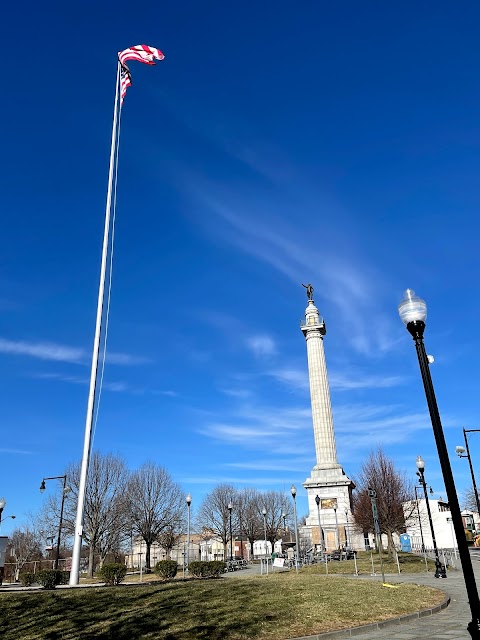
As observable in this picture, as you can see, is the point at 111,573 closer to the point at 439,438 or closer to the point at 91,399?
the point at 91,399

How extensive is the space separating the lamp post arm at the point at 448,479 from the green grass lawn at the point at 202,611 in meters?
6.02

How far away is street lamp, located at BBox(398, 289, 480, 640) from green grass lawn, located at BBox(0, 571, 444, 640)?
6.04m

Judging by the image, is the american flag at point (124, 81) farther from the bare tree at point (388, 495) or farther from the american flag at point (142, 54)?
the bare tree at point (388, 495)

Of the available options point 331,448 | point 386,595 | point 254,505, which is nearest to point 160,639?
point 386,595

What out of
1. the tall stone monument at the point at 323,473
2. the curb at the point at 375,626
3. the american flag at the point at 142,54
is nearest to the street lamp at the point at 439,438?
the curb at the point at 375,626

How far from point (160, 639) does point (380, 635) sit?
15.9 feet

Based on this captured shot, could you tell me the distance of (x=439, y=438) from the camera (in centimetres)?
654

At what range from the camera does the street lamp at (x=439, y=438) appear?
577 cm

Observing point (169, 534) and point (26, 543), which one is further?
point (26, 543)

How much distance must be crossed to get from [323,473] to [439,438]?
47029mm

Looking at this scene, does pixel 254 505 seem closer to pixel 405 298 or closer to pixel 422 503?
pixel 422 503

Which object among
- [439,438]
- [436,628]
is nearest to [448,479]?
[439,438]

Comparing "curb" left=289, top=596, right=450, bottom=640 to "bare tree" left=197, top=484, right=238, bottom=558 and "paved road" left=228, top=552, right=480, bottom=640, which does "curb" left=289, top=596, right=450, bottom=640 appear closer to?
"paved road" left=228, top=552, right=480, bottom=640

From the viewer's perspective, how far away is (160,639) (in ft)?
32.7
